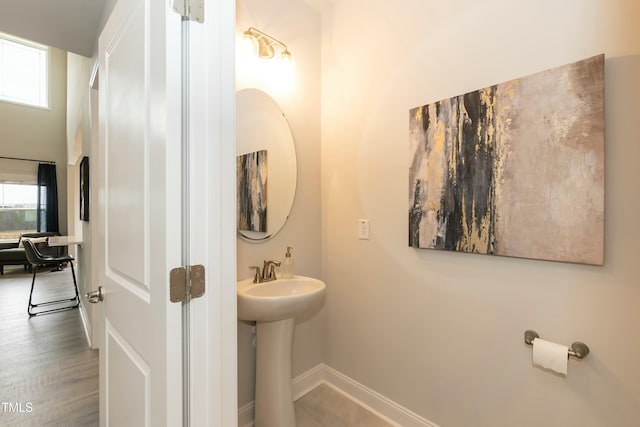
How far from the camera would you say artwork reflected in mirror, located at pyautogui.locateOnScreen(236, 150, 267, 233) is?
1655 mm

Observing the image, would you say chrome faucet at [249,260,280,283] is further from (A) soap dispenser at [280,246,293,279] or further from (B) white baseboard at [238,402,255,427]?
(B) white baseboard at [238,402,255,427]

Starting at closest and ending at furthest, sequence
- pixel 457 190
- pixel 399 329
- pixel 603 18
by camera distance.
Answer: pixel 603 18 → pixel 457 190 → pixel 399 329

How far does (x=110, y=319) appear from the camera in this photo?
43.1 inches

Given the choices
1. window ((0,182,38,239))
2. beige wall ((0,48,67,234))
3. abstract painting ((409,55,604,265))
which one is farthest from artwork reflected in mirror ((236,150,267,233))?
window ((0,182,38,239))

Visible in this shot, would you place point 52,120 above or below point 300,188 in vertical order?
above

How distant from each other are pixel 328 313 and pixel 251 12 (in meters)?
1.98

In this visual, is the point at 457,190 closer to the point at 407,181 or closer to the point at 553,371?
the point at 407,181

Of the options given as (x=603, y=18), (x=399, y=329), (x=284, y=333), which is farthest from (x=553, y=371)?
(x=603, y=18)

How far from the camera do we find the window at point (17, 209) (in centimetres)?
605

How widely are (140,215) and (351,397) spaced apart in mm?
1736

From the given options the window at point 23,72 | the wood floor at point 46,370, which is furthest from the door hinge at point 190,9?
the window at point 23,72

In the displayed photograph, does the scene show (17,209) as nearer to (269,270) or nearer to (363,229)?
(269,270)

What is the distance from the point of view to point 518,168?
1171 millimetres

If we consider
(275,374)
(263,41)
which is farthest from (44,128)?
(275,374)
